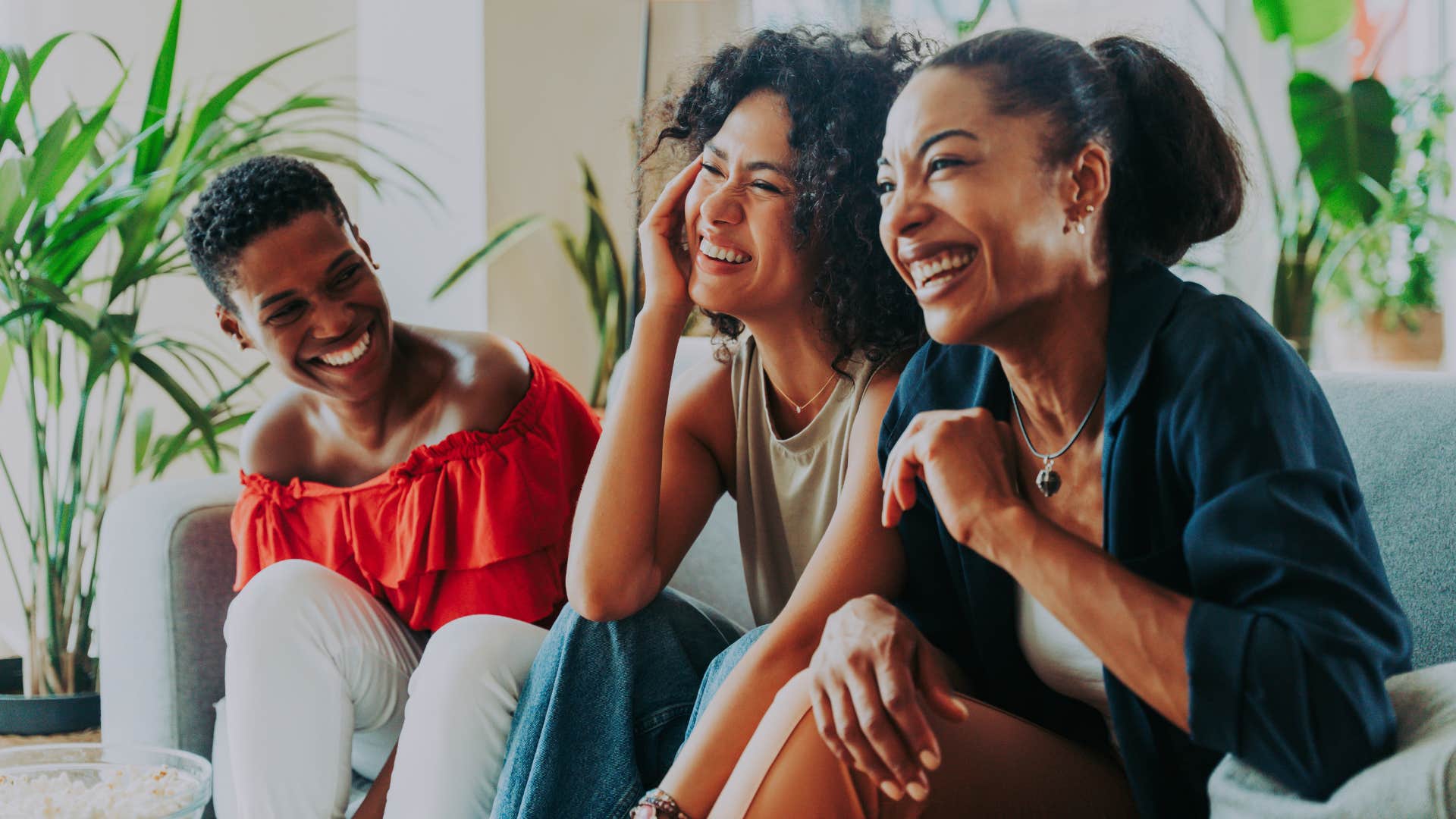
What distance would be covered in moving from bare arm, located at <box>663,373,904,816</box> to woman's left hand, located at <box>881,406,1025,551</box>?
0.73 ft

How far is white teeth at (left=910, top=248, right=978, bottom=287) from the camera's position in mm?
1090

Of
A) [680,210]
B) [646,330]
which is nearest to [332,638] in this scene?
[646,330]

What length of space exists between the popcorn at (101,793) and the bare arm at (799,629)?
613 mm

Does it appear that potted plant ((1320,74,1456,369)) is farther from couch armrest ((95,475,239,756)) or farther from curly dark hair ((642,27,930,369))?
couch armrest ((95,475,239,756))

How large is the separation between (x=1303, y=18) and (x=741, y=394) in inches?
75.2

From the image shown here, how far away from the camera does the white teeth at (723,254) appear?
1447mm

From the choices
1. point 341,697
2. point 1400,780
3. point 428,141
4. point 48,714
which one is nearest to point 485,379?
point 341,697

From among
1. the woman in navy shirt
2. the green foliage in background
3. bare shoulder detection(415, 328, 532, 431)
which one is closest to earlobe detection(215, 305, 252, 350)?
bare shoulder detection(415, 328, 532, 431)

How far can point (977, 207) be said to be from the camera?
3.50 feet

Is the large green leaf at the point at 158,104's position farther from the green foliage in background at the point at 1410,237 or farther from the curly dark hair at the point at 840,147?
the green foliage in background at the point at 1410,237

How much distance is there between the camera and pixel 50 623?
7.14 ft

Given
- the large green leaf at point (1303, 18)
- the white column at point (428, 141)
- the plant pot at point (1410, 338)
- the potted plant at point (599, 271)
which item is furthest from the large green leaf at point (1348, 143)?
the white column at point (428, 141)

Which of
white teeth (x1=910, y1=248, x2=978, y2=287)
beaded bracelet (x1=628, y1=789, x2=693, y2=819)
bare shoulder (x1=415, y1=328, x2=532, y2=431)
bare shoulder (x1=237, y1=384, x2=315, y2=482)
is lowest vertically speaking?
beaded bracelet (x1=628, y1=789, x2=693, y2=819)

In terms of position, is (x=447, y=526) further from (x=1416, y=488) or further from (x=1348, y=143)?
(x=1348, y=143)
